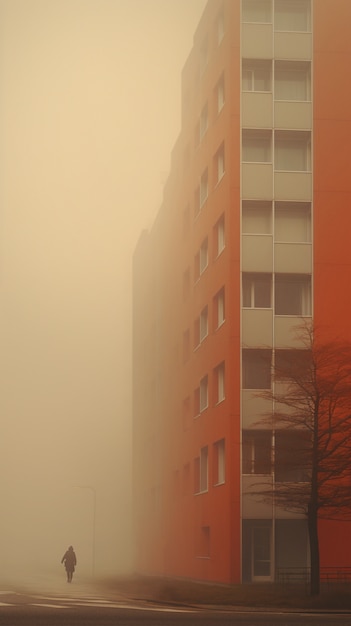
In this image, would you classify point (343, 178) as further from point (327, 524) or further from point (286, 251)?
point (327, 524)

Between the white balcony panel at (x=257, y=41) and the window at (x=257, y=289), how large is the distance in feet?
36.6

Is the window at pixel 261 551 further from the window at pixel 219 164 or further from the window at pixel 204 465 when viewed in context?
the window at pixel 219 164

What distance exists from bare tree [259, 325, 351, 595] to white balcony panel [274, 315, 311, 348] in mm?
9032

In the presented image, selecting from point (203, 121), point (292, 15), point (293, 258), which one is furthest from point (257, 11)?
point (293, 258)

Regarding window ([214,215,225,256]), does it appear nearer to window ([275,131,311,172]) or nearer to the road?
window ([275,131,311,172])

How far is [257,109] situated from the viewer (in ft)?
188

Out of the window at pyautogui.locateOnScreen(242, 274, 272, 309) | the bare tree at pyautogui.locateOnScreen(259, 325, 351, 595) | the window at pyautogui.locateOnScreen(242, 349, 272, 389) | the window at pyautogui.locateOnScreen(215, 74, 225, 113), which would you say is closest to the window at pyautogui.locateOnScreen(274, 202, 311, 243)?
the window at pyautogui.locateOnScreen(242, 274, 272, 309)

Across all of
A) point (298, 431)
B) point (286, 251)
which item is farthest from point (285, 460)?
point (286, 251)

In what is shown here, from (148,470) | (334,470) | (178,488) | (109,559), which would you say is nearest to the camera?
(334,470)

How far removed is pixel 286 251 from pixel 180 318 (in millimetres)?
16736

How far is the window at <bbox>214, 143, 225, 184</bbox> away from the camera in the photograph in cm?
5981

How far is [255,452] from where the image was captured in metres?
53.5

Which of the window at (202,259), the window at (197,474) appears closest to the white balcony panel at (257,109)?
the window at (202,259)

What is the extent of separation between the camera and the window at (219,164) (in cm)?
5981
